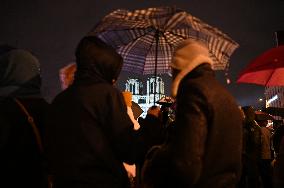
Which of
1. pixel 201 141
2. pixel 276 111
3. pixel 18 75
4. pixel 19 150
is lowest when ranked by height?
pixel 276 111

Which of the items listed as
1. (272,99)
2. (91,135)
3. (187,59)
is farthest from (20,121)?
(272,99)

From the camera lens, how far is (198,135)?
9.91 ft

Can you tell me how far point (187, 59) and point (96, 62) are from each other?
806 mm

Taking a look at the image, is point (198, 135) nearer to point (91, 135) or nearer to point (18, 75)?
point (91, 135)

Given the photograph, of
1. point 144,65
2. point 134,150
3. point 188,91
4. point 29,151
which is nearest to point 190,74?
point 188,91

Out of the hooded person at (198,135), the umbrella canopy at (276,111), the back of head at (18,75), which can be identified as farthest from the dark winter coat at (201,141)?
the umbrella canopy at (276,111)

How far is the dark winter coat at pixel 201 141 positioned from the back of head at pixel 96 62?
660mm

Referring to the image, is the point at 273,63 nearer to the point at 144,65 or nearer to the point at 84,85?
the point at 144,65

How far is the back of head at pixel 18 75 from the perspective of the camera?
3741 millimetres

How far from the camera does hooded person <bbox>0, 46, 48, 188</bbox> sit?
349cm

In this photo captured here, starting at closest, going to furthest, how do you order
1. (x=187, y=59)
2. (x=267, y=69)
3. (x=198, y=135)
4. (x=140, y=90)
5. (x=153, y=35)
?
(x=198, y=135)
(x=187, y=59)
(x=267, y=69)
(x=153, y=35)
(x=140, y=90)

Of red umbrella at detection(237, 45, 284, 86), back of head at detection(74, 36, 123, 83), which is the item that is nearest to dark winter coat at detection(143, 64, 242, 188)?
back of head at detection(74, 36, 123, 83)

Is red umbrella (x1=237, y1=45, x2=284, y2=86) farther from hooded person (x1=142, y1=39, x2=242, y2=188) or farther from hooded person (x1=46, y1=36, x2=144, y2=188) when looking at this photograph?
hooded person (x1=46, y1=36, x2=144, y2=188)

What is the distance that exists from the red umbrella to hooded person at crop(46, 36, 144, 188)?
3.18 metres
